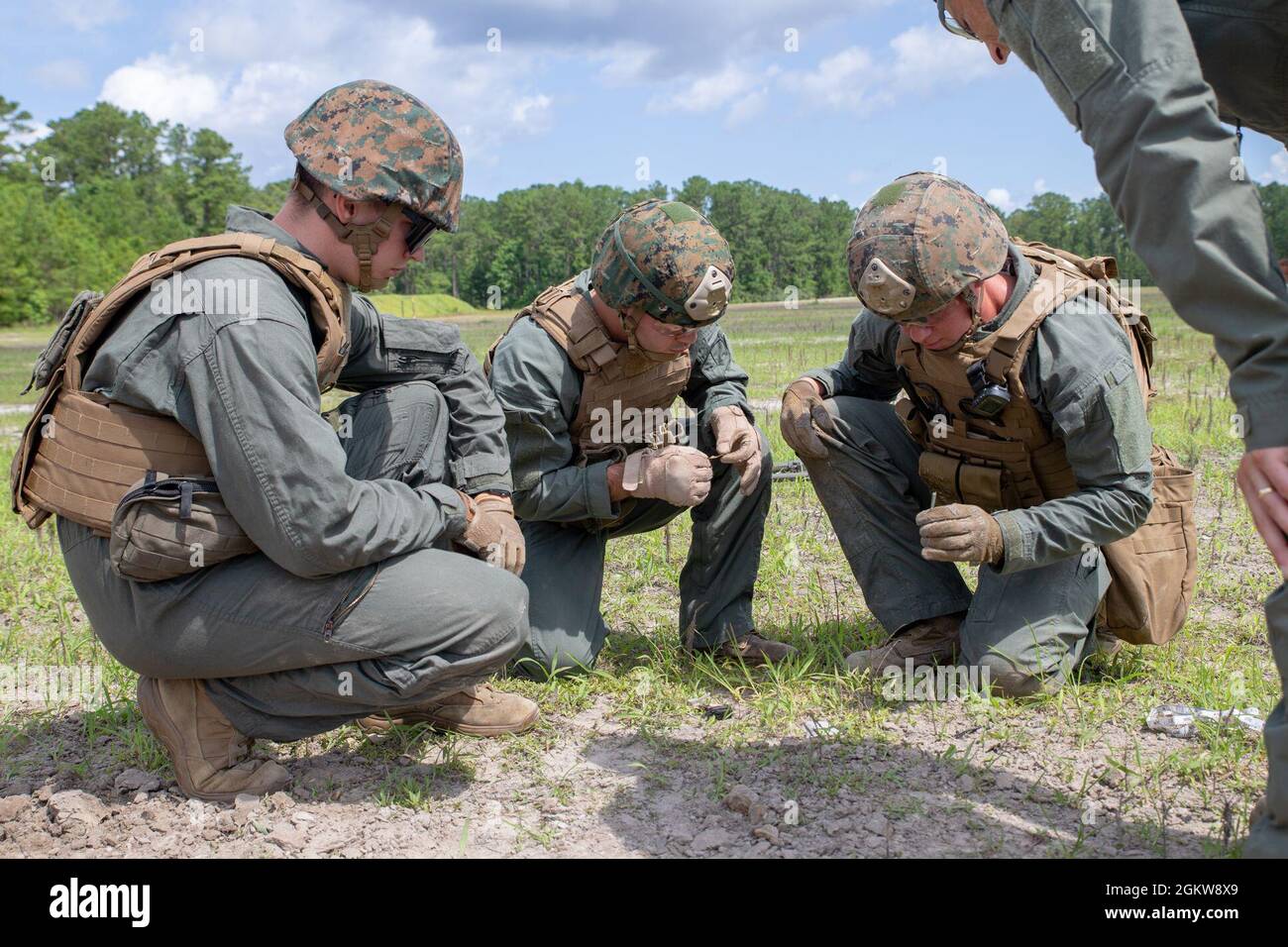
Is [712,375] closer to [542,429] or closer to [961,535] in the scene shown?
[542,429]

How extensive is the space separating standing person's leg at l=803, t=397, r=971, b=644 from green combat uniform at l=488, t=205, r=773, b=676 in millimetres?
291

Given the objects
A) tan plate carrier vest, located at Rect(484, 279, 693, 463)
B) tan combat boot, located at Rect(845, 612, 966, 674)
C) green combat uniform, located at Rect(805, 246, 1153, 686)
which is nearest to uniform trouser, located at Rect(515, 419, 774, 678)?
tan plate carrier vest, located at Rect(484, 279, 693, 463)

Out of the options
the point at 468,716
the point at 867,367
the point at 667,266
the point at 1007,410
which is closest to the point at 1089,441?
the point at 1007,410

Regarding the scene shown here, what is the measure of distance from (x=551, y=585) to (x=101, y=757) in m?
1.70

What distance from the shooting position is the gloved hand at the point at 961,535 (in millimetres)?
3432

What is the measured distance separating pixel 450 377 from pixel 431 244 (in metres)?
39.9

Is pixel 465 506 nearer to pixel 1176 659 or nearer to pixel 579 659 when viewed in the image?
pixel 579 659

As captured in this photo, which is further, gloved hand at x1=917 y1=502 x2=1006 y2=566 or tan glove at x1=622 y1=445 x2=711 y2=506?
tan glove at x1=622 y1=445 x2=711 y2=506

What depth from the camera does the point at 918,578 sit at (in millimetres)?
4160

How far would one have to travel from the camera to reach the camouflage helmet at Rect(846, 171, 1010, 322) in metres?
3.38

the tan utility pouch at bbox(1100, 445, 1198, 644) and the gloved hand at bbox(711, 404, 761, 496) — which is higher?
the gloved hand at bbox(711, 404, 761, 496)

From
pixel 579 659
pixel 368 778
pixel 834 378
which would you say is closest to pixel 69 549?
pixel 368 778

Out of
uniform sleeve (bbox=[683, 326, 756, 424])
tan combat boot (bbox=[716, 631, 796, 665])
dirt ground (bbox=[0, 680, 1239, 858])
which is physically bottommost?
dirt ground (bbox=[0, 680, 1239, 858])

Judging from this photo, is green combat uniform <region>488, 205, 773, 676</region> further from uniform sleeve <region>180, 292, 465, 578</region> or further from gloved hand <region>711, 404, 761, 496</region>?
uniform sleeve <region>180, 292, 465, 578</region>
